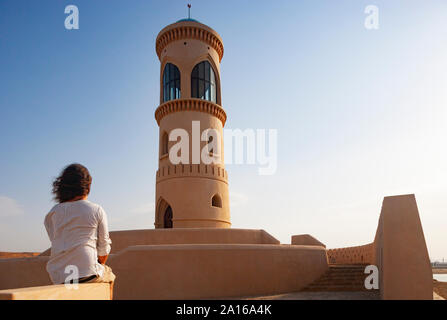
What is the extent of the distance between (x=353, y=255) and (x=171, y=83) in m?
12.5

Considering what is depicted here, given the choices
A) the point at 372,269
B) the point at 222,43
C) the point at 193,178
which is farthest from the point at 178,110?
the point at 372,269

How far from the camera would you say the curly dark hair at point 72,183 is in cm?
300

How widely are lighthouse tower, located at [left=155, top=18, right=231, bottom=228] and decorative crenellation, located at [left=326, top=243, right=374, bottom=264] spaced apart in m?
6.30

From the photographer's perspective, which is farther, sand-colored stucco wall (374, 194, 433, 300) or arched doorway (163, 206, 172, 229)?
arched doorway (163, 206, 172, 229)

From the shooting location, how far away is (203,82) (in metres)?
17.8

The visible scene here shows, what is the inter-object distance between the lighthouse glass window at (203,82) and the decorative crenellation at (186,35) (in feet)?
4.15

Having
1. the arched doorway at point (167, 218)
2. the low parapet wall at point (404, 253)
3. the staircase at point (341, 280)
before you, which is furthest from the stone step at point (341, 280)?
the arched doorway at point (167, 218)

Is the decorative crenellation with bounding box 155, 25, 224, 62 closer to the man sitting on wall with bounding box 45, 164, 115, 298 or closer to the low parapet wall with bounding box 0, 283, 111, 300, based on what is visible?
the man sitting on wall with bounding box 45, 164, 115, 298

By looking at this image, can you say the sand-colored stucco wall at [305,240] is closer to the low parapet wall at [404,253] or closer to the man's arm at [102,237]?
the low parapet wall at [404,253]

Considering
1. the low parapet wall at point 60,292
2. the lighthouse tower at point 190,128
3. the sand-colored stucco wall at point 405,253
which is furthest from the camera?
the lighthouse tower at point 190,128

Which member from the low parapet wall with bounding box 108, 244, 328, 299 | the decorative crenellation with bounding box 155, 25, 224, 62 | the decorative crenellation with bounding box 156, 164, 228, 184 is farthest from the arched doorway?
the decorative crenellation with bounding box 155, 25, 224, 62

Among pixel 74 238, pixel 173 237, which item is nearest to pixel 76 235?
pixel 74 238

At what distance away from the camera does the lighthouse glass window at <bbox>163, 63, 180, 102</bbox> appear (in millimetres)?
17812
